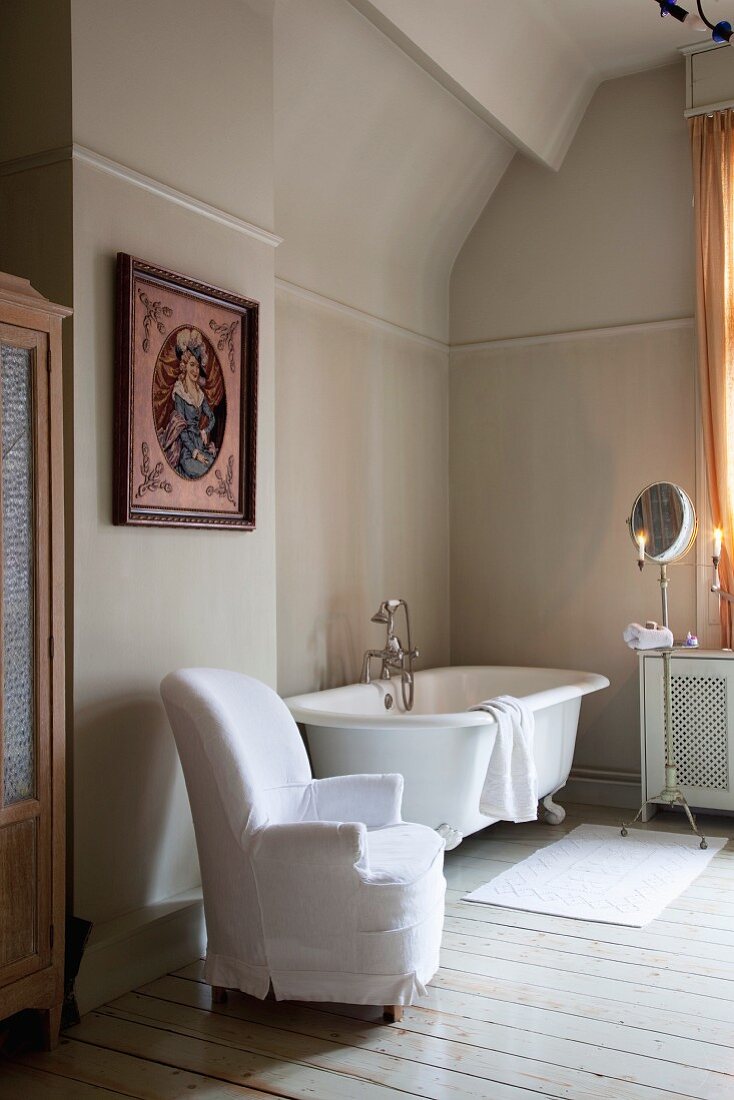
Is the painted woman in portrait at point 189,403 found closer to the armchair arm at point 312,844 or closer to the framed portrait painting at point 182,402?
the framed portrait painting at point 182,402

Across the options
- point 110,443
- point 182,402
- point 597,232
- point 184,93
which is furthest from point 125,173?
point 597,232

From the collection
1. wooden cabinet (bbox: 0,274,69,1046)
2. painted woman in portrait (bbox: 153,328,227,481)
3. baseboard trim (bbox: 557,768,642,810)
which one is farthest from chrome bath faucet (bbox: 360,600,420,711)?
wooden cabinet (bbox: 0,274,69,1046)

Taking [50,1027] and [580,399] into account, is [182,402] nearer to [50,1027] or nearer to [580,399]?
[50,1027]

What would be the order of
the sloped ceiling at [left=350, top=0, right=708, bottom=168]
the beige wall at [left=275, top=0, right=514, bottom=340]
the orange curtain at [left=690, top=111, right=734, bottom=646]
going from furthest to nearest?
the orange curtain at [left=690, top=111, right=734, bottom=646] < the sloped ceiling at [left=350, top=0, right=708, bottom=168] < the beige wall at [left=275, top=0, right=514, bottom=340]

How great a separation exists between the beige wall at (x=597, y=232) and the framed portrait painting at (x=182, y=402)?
93.9 inches

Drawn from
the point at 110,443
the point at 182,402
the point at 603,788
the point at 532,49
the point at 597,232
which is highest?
the point at 532,49

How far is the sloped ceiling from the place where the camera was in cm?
421

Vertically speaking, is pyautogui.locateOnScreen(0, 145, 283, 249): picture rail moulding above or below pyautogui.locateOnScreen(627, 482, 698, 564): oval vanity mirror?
above

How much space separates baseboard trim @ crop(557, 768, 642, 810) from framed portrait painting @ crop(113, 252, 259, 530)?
2.57 metres

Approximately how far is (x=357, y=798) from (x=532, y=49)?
346cm

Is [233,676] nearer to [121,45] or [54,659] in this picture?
[54,659]

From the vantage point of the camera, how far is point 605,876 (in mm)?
3992

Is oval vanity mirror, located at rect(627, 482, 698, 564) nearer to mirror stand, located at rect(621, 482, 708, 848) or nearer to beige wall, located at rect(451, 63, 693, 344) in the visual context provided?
mirror stand, located at rect(621, 482, 708, 848)

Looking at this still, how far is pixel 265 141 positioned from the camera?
3.66m
